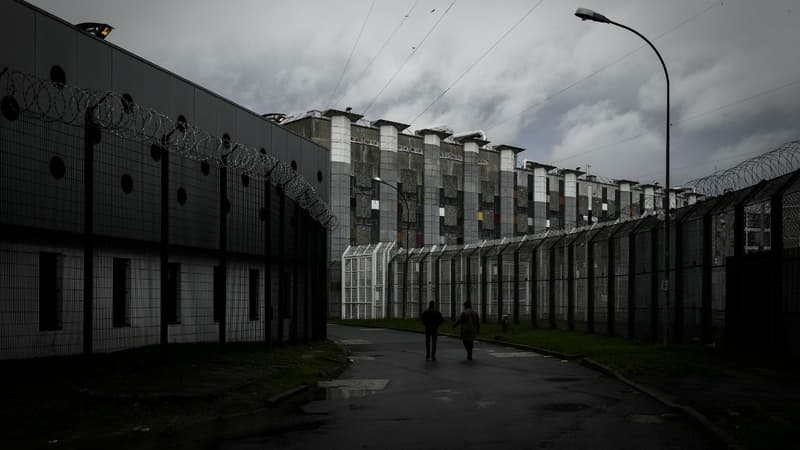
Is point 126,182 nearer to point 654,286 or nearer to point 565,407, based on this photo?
point 565,407

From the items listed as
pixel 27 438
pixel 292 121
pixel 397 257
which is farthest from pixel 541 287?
pixel 292 121

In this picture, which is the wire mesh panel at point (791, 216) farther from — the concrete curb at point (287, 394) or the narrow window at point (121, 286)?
the narrow window at point (121, 286)

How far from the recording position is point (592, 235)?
34.9 m

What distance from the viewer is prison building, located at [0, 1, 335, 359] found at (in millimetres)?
16872

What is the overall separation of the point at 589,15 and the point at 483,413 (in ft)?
45.6

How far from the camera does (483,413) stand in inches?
480

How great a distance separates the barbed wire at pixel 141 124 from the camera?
15367mm

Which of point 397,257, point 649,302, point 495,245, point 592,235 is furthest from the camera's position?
point 397,257

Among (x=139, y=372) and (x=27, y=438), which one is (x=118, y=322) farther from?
(x=27, y=438)

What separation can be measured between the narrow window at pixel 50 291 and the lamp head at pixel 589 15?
548 inches

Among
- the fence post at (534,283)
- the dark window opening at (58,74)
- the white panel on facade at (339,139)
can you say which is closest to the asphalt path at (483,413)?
the dark window opening at (58,74)

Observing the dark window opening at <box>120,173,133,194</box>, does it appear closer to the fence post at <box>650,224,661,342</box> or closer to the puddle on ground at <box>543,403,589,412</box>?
the puddle on ground at <box>543,403,589,412</box>

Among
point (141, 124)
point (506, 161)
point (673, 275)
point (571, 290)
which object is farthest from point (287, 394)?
point (506, 161)

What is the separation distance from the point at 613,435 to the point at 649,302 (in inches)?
740
